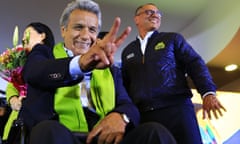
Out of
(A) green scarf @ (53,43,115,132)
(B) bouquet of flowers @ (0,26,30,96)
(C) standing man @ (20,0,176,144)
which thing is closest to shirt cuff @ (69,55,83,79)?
(C) standing man @ (20,0,176,144)

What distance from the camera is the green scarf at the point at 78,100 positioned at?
112 cm

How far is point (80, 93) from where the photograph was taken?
1.20m

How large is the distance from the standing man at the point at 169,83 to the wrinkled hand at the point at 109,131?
0.77 meters

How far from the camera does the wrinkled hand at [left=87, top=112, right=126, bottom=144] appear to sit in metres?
1.00

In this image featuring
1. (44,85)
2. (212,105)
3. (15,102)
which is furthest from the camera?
(15,102)

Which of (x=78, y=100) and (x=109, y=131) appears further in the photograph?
(x=78, y=100)

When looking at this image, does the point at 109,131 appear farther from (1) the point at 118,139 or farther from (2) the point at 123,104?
(2) the point at 123,104

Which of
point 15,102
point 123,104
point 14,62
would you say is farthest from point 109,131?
point 15,102

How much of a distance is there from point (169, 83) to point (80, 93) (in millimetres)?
761

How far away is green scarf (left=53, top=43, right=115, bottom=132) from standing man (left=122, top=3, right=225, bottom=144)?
640mm

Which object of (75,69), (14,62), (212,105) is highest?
(14,62)

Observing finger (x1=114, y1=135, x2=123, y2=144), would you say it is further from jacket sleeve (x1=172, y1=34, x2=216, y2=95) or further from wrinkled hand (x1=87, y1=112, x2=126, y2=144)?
jacket sleeve (x1=172, y1=34, x2=216, y2=95)

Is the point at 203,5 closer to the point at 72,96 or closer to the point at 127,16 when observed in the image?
the point at 127,16

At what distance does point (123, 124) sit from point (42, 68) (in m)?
0.27
